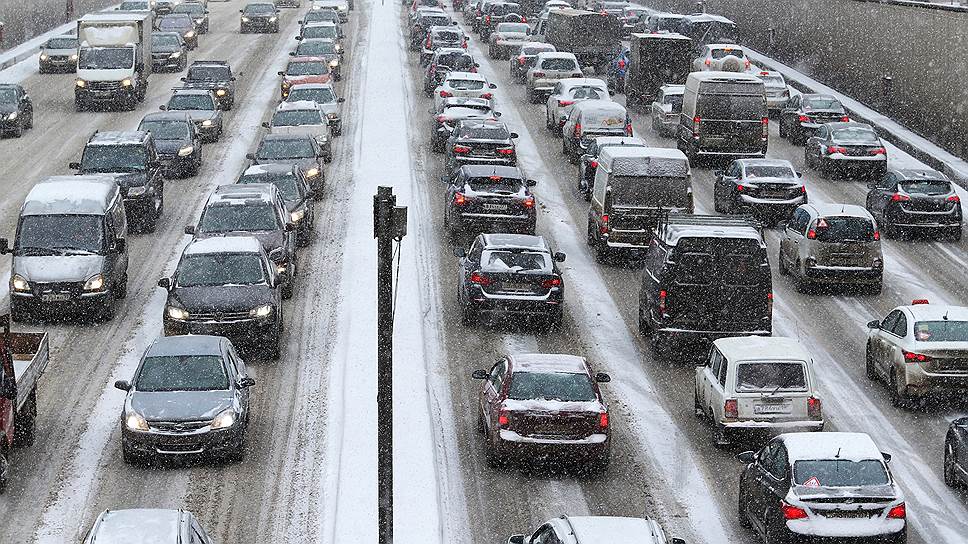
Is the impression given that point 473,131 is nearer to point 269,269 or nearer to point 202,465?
point 269,269

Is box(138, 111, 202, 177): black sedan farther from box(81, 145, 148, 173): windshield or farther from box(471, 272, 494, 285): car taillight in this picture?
box(471, 272, 494, 285): car taillight

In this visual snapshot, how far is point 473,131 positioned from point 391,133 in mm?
10004

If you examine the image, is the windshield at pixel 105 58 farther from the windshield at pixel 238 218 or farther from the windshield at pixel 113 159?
the windshield at pixel 238 218

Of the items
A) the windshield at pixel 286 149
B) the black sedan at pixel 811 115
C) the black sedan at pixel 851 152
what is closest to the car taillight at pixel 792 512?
the windshield at pixel 286 149

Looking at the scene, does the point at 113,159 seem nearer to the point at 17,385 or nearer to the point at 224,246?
the point at 224,246

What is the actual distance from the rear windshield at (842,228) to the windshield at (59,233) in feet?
41.5

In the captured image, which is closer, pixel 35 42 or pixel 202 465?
pixel 202 465

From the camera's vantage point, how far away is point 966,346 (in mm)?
21359

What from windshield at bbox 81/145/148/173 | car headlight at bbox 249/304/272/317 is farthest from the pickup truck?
windshield at bbox 81/145/148/173

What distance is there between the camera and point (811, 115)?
44.9m

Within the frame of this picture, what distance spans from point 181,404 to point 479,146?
18626 mm

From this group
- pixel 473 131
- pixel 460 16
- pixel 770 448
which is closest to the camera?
pixel 770 448

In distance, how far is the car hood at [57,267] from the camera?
2566cm

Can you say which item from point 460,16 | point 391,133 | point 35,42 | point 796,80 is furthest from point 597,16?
point 460,16
